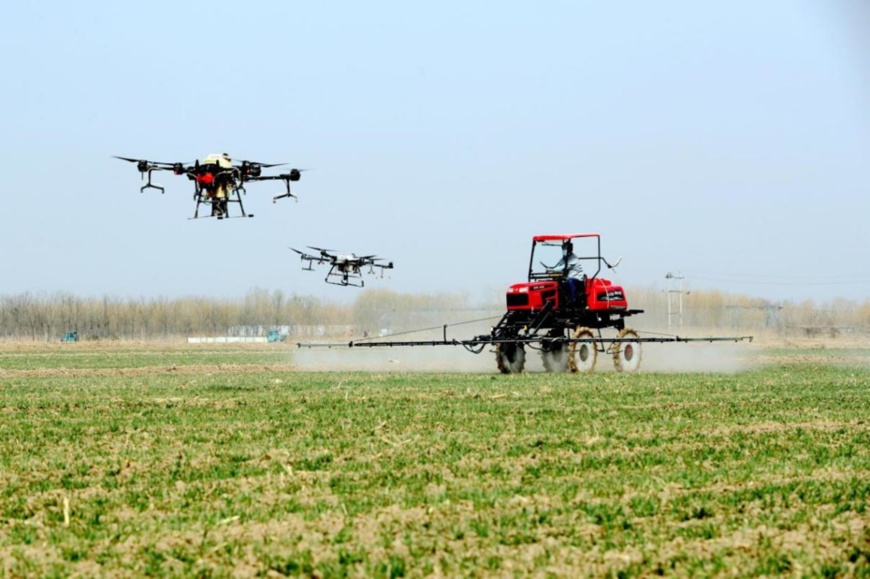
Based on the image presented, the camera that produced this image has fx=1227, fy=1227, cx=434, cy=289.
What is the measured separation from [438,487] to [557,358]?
18.6m

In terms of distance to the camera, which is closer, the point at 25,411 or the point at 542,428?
the point at 542,428

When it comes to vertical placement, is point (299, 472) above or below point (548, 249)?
below

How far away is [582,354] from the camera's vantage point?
2791 centimetres

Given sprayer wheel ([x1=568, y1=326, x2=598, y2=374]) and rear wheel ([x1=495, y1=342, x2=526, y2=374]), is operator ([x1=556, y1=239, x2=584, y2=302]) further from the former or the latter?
rear wheel ([x1=495, y1=342, x2=526, y2=374])

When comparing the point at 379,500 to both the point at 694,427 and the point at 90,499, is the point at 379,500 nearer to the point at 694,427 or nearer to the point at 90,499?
the point at 90,499

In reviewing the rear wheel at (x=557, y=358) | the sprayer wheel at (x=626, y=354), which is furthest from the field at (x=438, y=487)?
the rear wheel at (x=557, y=358)

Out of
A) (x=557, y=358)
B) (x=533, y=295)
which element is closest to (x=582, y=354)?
(x=557, y=358)

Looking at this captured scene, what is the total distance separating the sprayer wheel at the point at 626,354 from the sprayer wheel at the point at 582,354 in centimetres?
62

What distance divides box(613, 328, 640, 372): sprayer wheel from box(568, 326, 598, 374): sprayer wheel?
62cm

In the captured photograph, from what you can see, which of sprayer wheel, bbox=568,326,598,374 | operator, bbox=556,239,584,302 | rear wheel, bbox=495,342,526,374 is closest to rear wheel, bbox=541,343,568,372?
sprayer wheel, bbox=568,326,598,374

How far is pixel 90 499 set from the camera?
31.5 ft

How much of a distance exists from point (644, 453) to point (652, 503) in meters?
3.05

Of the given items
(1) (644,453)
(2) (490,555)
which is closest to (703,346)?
(1) (644,453)

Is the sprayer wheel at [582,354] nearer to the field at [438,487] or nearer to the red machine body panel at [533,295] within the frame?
the red machine body panel at [533,295]
